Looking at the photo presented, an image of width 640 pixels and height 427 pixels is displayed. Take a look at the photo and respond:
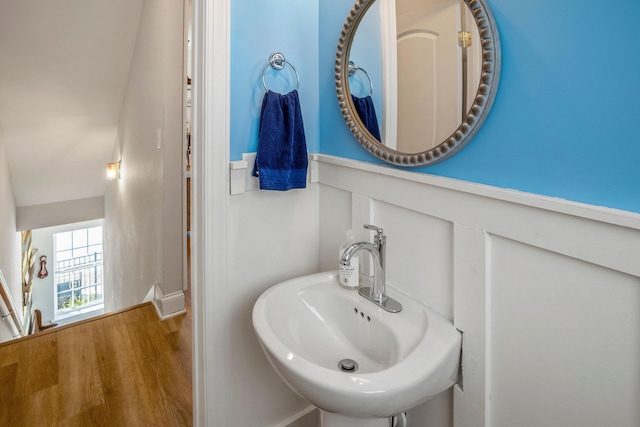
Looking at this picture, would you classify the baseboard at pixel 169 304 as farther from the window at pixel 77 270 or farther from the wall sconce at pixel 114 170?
the window at pixel 77 270

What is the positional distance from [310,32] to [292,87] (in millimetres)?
219

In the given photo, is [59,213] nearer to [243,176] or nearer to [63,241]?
[63,241]

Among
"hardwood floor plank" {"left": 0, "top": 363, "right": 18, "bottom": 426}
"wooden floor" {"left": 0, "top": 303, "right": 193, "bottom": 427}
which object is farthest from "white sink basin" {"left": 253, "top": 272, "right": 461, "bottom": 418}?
"hardwood floor plank" {"left": 0, "top": 363, "right": 18, "bottom": 426}

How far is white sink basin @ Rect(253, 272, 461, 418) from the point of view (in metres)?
0.78

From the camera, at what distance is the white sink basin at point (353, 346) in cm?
78

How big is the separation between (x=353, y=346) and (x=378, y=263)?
276mm

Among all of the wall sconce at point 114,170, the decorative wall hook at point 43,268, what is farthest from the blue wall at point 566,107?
the decorative wall hook at point 43,268

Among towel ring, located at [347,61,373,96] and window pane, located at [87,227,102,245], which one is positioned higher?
towel ring, located at [347,61,373,96]

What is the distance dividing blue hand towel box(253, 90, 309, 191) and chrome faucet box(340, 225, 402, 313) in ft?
1.18

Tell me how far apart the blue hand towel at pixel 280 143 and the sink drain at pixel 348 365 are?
1.94ft

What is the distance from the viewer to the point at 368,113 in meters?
1.20

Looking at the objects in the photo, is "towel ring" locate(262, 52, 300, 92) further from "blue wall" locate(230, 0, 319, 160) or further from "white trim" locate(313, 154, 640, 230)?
"white trim" locate(313, 154, 640, 230)

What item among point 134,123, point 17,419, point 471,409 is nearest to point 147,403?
point 17,419

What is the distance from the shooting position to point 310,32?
1.37 meters
